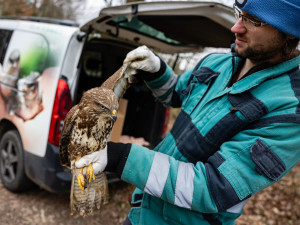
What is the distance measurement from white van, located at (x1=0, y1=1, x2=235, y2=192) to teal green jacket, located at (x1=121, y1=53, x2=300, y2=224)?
3.42 feet

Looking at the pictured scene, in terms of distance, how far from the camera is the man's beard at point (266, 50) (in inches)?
55.1

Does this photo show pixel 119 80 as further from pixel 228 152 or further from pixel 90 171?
pixel 228 152

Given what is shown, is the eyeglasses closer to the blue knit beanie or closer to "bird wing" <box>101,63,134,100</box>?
the blue knit beanie

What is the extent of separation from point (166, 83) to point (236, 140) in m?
0.87

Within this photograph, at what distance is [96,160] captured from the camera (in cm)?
148

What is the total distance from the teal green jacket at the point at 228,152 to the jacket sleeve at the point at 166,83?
1.67 ft

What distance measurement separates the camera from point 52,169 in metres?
2.97

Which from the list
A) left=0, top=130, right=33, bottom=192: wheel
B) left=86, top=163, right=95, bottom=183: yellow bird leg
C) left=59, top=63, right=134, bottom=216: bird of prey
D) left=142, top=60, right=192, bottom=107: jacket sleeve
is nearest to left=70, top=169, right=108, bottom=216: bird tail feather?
left=59, top=63, right=134, bottom=216: bird of prey

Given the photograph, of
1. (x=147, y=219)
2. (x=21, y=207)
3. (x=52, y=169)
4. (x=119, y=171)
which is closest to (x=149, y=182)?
(x=119, y=171)

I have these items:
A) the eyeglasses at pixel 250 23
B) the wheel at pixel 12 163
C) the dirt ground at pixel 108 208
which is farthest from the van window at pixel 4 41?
the eyeglasses at pixel 250 23

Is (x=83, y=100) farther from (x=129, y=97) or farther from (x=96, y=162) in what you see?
(x=129, y=97)

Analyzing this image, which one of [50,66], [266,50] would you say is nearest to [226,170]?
[266,50]

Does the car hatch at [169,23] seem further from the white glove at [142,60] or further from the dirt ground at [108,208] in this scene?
the dirt ground at [108,208]

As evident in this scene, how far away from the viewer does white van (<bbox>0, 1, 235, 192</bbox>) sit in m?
2.74
